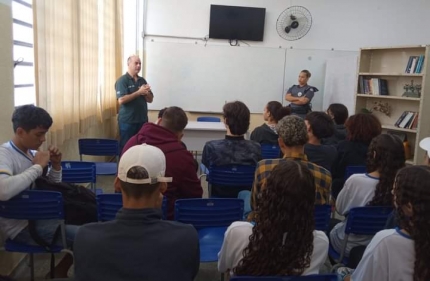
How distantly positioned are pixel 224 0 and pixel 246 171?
4974mm

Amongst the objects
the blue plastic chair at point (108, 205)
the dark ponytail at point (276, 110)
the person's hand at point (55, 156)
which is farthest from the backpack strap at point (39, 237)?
the dark ponytail at point (276, 110)

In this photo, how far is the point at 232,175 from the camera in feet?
9.51

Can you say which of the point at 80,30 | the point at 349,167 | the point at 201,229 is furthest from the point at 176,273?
the point at 80,30

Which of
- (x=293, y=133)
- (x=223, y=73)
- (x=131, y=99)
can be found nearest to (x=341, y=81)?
(x=223, y=73)

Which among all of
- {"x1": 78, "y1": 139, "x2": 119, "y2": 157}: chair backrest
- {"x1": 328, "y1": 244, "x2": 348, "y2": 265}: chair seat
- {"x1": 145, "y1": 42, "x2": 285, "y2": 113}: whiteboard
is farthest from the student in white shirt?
{"x1": 145, "y1": 42, "x2": 285, "y2": 113}: whiteboard

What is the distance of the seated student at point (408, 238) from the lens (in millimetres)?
1296

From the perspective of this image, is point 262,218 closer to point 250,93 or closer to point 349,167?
point 349,167

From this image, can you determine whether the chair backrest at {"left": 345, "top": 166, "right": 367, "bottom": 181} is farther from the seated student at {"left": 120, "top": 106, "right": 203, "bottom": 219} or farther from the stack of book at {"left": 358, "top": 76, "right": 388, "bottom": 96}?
the stack of book at {"left": 358, "top": 76, "right": 388, "bottom": 96}

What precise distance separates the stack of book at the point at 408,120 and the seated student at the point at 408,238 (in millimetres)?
4775

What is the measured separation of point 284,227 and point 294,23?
20.9 ft

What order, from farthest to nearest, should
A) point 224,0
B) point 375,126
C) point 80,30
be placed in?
point 224,0 < point 80,30 < point 375,126

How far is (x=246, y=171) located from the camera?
2898 millimetres

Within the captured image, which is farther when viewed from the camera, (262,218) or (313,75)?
(313,75)

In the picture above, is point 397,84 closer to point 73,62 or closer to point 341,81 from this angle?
point 341,81
